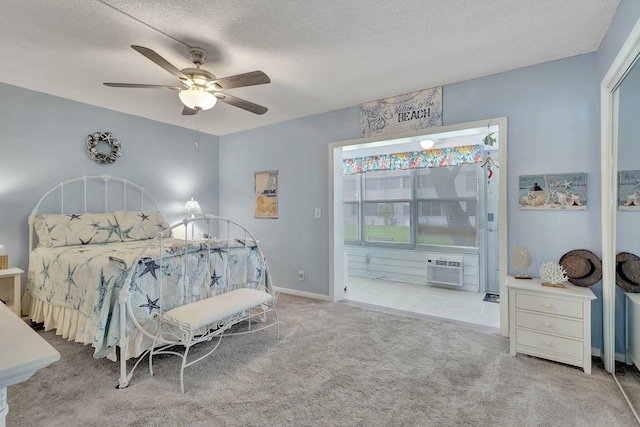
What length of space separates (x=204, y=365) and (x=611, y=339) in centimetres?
292

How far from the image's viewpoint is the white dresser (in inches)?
85.4

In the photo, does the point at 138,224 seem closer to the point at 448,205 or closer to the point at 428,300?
the point at 428,300

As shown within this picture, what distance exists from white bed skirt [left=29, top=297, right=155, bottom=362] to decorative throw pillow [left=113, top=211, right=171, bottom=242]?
993mm

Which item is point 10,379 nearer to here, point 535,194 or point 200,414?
point 200,414

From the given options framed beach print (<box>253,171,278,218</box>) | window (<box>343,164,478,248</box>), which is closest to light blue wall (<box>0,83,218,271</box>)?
framed beach print (<box>253,171,278,218</box>)

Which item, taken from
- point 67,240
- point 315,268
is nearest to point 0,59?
point 67,240

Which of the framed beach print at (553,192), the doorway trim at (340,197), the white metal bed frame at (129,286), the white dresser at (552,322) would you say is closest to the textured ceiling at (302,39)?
the doorway trim at (340,197)

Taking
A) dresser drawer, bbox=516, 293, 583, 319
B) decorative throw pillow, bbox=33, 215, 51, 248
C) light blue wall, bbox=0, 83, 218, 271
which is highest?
light blue wall, bbox=0, 83, 218, 271

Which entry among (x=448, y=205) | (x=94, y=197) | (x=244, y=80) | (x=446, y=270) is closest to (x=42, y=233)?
(x=94, y=197)

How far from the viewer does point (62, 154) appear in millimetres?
3535

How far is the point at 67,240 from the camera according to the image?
315 cm

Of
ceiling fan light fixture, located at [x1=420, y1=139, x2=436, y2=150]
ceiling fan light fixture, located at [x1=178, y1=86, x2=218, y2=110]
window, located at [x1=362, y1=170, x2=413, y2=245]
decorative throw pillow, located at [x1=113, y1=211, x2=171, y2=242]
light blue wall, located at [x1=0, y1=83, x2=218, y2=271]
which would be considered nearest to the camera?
ceiling fan light fixture, located at [x1=178, y1=86, x2=218, y2=110]

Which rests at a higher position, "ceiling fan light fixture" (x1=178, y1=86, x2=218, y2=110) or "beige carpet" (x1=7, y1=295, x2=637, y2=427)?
"ceiling fan light fixture" (x1=178, y1=86, x2=218, y2=110)

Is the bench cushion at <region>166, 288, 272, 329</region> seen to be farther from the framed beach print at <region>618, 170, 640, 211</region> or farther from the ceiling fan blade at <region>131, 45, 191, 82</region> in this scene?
the framed beach print at <region>618, 170, 640, 211</region>
